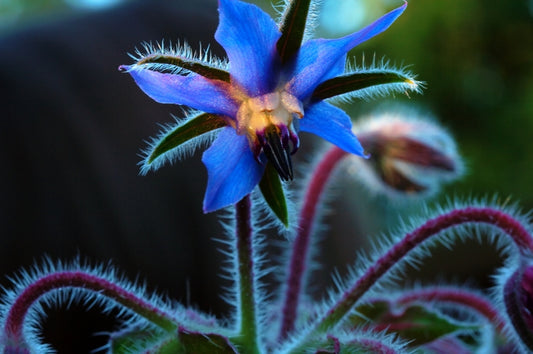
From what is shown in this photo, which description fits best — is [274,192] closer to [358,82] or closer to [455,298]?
[358,82]

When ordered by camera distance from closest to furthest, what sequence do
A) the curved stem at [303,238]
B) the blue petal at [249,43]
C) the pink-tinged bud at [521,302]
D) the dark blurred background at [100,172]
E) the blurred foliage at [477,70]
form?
the blue petal at [249,43]
the pink-tinged bud at [521,302]
the curved stem at [303,238]
the dark blurred background at [100,172]
the blurred foliage at [477,70]

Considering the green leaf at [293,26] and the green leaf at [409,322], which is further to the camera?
the green leaf at [409,322]

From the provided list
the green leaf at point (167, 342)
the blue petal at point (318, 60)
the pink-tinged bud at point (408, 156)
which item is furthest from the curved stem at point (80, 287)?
the pink-tinged bud at point (408, 156)

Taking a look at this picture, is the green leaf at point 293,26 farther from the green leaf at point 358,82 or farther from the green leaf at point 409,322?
the green leaf at point 409,322

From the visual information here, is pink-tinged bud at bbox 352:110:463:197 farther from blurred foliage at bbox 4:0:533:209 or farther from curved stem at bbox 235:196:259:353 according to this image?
blurred foliage at bbox 4:0:533:209

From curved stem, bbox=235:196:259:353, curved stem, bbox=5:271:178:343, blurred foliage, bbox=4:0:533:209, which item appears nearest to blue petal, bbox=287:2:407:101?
curved stem, bbox=235:196:259:353

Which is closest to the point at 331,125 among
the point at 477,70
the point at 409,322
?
the point at 409,322
